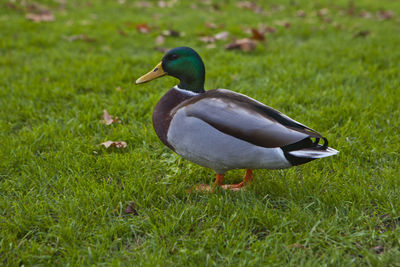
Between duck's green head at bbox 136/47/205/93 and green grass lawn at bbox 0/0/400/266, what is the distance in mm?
571

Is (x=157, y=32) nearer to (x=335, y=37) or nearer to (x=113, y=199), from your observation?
(x=335, y=37)

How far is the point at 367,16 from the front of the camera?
6.86m

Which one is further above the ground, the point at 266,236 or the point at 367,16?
the point at 367,16

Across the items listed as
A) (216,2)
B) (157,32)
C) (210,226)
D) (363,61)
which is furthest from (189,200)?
(216,2)

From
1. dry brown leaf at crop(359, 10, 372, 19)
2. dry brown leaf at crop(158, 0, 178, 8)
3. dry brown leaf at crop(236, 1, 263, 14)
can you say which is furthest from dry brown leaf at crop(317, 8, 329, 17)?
dry brown leaf at crop(158, 0, 178, 8)

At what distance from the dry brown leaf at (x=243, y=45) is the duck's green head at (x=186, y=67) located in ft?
7.89

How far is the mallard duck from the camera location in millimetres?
1859

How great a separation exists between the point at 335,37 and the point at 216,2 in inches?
127

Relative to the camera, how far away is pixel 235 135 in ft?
6.18

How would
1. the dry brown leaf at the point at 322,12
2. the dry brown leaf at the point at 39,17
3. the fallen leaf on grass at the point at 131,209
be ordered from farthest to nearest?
the dry brown leaf at the point at 322,12 < the dry brown leaf at the point at 39,17 < the fallen leaf on grass at the point at 131,209

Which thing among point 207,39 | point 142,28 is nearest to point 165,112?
point 207,39

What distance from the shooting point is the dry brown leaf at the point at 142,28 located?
5.25 m

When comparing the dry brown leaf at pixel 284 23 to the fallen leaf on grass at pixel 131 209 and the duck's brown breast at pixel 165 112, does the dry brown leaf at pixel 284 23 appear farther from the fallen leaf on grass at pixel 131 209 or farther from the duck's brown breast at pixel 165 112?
the fallen leaf on grass at pixel 131 209

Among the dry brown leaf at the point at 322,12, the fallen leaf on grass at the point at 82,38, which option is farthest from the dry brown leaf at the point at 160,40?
the dry brown leaf at the point at 322,12
